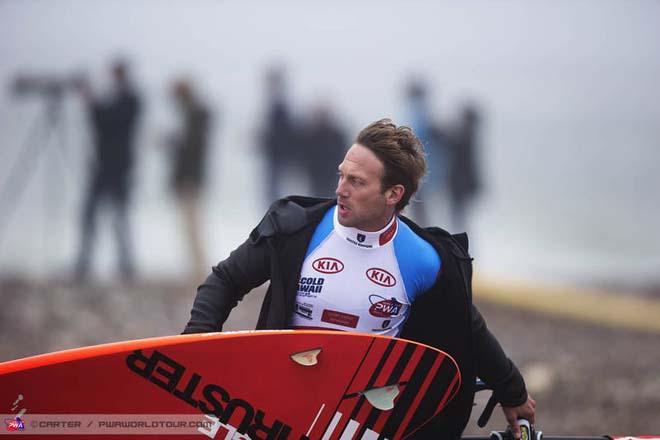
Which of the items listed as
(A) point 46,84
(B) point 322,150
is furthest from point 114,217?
(B) point 322,150

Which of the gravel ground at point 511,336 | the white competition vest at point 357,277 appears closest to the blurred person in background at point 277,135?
the gravel ground at point 511,336

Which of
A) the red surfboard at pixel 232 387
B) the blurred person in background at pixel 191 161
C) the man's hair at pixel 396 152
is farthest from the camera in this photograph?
the blurred person in background at pixel 191 161

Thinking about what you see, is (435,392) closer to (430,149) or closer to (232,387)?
(232,387)

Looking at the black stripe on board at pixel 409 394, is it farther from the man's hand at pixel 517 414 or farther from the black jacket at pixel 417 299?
the man's hand at pixel 517 414

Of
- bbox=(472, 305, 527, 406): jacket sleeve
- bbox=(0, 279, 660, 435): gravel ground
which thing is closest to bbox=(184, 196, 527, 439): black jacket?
bbox=(472, 305, 527, 406): jacket sleeve

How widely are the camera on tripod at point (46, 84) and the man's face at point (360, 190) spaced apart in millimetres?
4957

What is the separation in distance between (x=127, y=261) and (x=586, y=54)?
4007 millimetres

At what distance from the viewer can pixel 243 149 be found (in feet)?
25.6

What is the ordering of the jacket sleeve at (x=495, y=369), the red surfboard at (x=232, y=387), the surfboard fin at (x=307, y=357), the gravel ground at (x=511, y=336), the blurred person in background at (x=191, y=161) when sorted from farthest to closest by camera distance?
1. the blurred person in background at (x=191, y=161)
2. the gravel ground at (x=511, y=336)
3. the jacket sleeve at (x=495, y=369)
4. the surfboard fin at (x=307, y=357)
5. the red surfboard at (x=232, y=387)

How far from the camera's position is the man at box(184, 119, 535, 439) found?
3111 millimetres

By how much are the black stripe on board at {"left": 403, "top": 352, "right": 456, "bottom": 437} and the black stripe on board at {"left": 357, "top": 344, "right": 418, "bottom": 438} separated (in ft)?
0.42

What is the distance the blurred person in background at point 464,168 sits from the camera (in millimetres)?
7793

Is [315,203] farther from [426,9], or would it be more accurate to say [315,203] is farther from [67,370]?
[426,9]

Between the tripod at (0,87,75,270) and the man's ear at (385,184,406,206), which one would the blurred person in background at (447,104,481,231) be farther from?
the man's ear at (385,184,406,206)
